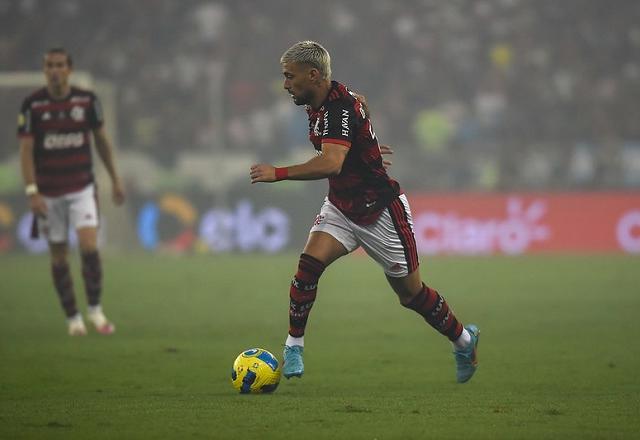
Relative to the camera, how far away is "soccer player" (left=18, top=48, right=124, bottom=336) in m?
10.8

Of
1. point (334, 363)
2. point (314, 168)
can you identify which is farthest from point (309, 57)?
point (334, 363)

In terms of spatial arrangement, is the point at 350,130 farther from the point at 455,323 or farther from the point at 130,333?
the point at 130,333

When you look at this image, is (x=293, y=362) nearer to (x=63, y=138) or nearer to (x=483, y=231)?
(x=63, y=138)

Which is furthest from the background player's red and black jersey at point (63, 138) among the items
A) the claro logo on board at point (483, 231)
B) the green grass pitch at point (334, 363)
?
the claro logo on board at point (483, 231)

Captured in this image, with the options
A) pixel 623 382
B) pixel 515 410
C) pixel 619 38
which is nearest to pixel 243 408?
pixel 515 410

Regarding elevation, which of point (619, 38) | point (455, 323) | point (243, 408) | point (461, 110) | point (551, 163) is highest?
point (619, 38)

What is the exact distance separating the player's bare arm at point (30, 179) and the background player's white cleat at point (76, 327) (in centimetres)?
99

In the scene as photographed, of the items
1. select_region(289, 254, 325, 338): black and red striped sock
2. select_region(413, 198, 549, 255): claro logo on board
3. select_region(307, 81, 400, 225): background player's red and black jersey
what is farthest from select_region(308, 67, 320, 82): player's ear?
select_region(413, 198, 549, 255): claro logo on board

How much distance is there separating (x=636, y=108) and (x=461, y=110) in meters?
3.78

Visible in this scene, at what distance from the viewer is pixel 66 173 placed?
35.7 ft

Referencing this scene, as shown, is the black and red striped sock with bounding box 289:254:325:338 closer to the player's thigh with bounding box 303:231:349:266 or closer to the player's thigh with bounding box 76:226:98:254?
the player's thigh with bounding box 303:231:349:266

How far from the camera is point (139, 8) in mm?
29344

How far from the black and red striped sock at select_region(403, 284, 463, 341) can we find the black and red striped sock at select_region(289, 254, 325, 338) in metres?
0.67

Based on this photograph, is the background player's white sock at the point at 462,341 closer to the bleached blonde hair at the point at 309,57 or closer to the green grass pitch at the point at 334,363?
the green grass pitch at the point at 334,363
